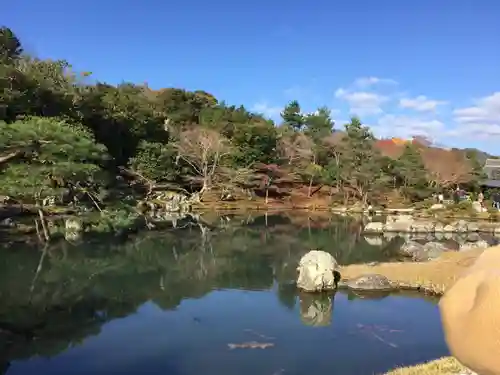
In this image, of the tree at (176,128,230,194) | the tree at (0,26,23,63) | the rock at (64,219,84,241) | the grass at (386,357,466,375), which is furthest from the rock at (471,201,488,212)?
the tree at (0,26,23,63)

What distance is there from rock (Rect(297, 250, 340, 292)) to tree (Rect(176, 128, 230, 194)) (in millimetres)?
18226

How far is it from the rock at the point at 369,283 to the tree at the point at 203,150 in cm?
1851

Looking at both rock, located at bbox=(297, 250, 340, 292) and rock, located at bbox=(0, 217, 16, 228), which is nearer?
rock, located at bbox=(297, 250, 340, 292)

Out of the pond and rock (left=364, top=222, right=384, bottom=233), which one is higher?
rock (left=364, top=222, right=384, bottom=233)

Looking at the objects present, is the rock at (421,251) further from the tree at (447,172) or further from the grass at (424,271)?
the tree at (447,172)

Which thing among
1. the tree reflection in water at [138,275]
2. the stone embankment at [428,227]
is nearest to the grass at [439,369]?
the tree reflection in water at [138,275]

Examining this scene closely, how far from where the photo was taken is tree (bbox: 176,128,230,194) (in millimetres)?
29172

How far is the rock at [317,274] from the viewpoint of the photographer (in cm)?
1121

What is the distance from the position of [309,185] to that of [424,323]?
24590 millimetres

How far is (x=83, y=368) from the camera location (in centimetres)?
686

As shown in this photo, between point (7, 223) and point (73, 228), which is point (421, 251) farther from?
point (7, 223)

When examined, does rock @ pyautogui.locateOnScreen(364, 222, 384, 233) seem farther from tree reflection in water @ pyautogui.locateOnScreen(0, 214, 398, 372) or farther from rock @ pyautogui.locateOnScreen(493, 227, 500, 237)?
rock @ pyautogui.locateOnScreen(493, 227, 500, 237)

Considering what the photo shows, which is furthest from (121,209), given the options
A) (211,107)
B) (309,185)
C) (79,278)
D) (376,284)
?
(211,107)

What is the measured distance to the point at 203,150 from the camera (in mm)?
29047
